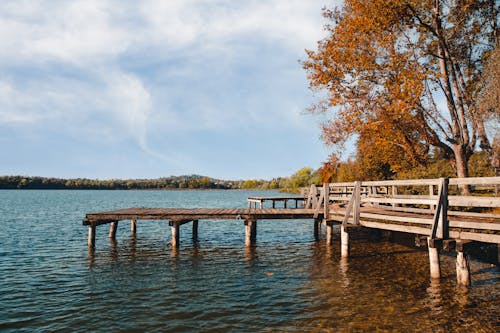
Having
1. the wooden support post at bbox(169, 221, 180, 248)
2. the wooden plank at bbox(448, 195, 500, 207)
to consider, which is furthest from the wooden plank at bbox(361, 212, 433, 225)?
the wooden support post at bbox(169, 221, 180, 248)

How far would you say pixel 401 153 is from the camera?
28.2 meters

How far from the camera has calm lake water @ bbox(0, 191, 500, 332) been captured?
8156mm

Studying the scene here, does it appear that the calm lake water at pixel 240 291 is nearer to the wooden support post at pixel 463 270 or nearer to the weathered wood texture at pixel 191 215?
the wooden support post at pixel 463 270

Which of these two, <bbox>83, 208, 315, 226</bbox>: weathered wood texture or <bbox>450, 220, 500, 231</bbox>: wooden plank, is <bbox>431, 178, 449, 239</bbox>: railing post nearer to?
<bbox>450, 220, 500, 231</bbox>: wooden plank

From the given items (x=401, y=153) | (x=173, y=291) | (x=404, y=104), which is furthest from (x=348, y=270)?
(x=401, y=153)

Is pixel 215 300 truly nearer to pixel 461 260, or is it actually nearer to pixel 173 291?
pixel 173 291

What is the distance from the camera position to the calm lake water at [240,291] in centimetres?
816

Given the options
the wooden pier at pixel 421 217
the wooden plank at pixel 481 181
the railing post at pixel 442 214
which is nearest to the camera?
the wooden plank at pixel 481 181

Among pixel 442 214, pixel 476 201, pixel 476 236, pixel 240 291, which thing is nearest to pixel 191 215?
pixel 240 291

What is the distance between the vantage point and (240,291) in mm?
10531

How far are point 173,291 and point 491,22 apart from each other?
77.4 feet

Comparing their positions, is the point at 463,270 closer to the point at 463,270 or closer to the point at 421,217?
the point at 463,270

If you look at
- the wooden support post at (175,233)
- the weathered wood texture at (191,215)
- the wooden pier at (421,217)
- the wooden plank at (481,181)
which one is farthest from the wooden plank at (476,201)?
the wooden support post at (175,233)

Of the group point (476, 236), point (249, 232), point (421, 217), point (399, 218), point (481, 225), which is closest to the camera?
point (481, 225)
